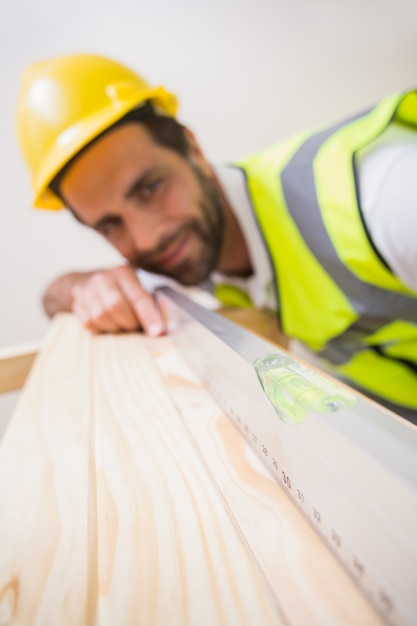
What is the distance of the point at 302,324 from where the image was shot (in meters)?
1.10

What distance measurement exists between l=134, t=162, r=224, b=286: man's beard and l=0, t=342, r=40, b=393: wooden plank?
0.46 metres

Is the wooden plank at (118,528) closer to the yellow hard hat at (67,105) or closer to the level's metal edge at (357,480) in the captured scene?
the level's metal edge at (357,480)

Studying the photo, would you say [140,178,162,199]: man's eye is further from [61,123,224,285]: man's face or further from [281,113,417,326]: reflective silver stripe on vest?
[281,113,417,326]: reflective silver stripe on vest

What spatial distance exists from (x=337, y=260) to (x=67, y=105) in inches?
34.1

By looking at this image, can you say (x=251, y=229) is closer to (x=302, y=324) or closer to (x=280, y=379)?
(x=302, y=324)

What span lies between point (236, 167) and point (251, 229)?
0.20 m

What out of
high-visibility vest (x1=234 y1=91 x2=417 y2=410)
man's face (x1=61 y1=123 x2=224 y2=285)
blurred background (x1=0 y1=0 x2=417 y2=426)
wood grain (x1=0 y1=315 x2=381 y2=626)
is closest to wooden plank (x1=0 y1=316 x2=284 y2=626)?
wood grain (x1=0 y1=315 x2=381 y2=626)

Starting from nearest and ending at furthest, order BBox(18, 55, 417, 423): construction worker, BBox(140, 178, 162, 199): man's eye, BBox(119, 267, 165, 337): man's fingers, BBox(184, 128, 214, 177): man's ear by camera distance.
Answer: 1. BBox(18, 55, 417, 423): construction worker
2. BBox(119, 267, 165, 337): man's fingers
3. BBox(140, 178, 162, 199): man's eye
4. BBox(184, 128, 214, 177): man's ear

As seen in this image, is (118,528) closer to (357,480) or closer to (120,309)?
(357,480)

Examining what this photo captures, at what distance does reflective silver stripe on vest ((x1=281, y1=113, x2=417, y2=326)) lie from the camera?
82cm

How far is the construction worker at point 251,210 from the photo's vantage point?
72 cm

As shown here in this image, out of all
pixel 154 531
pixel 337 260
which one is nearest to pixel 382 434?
pixel 154 531

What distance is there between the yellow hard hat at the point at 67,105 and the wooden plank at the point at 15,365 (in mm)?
477

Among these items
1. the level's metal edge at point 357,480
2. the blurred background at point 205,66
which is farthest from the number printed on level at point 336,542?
the blurred background at point 205,66
